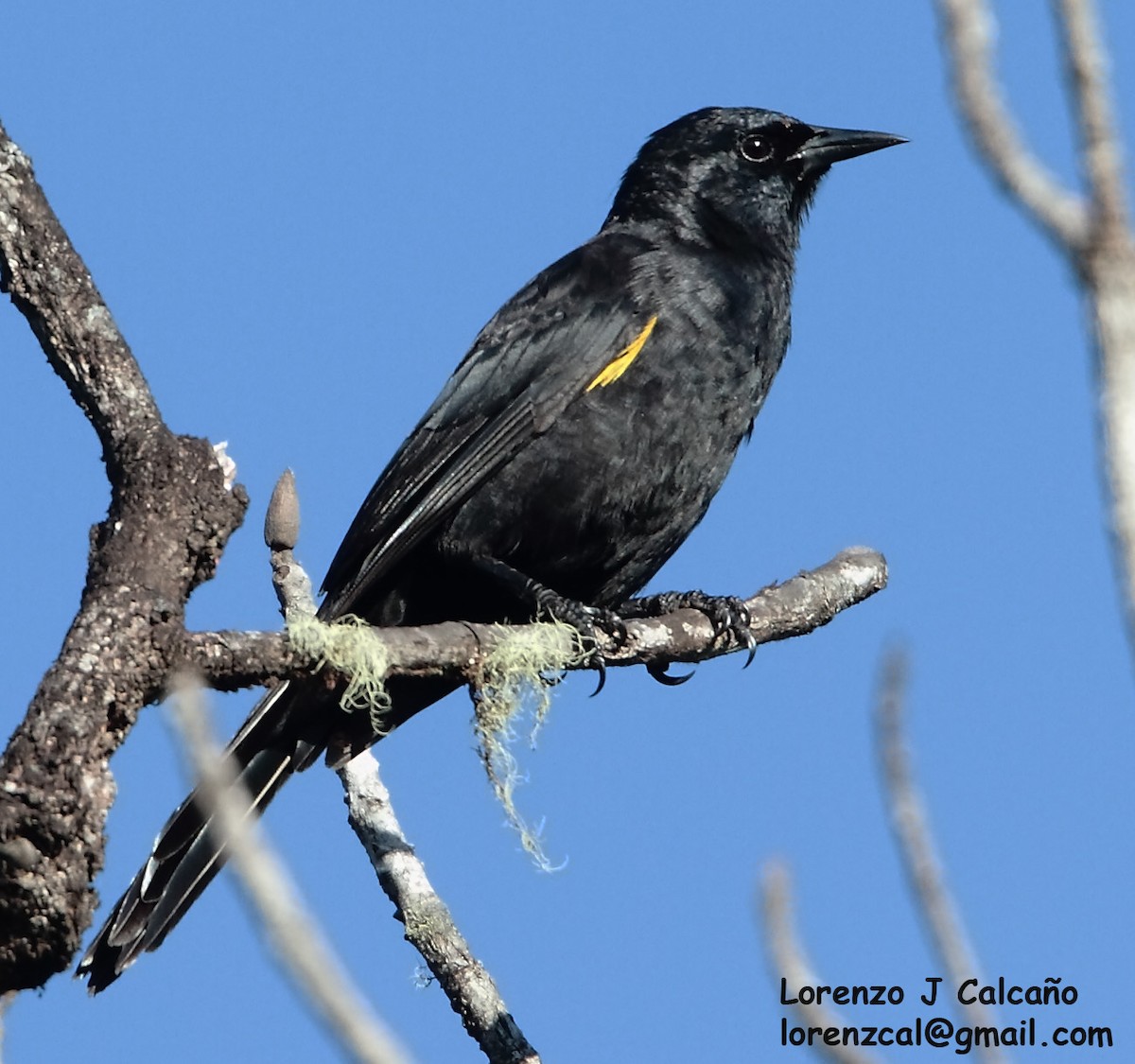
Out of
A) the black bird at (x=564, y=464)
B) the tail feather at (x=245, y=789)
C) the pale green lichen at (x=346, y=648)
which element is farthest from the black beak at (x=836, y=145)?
the pale green lichen at (x=346, y=648)

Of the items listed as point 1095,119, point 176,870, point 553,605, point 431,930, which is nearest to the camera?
point 1095,119

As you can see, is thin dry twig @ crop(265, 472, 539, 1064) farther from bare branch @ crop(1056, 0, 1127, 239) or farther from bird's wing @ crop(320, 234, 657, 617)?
bare branch @ crop(1056, 0, 1127, 239)

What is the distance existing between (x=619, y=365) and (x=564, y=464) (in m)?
0.39

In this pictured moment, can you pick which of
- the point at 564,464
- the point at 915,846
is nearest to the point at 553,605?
the point at 564,464

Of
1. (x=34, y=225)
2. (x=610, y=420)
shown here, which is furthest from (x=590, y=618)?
(x=34, y=225)

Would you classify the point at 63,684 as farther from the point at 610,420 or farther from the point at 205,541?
the point at 610,420

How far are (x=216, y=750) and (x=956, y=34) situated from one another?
100cm

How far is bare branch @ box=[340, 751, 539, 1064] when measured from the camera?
4.61 metres

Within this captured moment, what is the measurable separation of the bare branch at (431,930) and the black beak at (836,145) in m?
3.02

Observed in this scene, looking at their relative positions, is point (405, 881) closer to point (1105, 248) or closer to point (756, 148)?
point (756, 148)

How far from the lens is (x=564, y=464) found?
5367mm

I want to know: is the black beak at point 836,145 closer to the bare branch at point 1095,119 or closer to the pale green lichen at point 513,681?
the pale green lichen at point 513,681

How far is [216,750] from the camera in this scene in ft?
5.69

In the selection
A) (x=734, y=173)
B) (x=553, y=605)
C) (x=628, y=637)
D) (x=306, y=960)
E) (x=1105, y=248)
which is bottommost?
(x=306, y=960)
